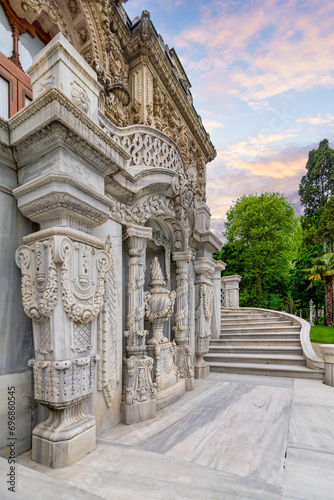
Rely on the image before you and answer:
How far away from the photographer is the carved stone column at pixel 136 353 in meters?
3.24

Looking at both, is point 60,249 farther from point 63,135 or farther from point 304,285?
point 304,285

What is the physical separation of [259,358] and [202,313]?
2228 mm

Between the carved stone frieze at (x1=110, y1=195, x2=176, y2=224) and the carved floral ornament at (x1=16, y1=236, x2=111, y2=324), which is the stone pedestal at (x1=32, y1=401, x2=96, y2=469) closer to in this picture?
the carved floral ornament at (x1=16, y1=236, x2=111, y2=324)

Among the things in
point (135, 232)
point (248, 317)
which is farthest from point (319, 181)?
point (135, 232)

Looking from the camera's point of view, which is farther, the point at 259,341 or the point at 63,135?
the point at 259,341

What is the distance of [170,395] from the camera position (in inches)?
153

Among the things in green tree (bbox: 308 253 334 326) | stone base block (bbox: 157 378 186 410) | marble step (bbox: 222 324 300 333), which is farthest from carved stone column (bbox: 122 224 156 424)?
green tree (bbox: 308 253 334 326)

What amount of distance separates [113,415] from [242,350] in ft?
16.5

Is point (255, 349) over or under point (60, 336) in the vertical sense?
under

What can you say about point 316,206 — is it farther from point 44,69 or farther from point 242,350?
point 44,69

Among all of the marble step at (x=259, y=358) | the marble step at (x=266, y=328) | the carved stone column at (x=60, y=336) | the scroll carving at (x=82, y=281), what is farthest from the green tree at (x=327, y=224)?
the carved stone column at (x=60, y=336)

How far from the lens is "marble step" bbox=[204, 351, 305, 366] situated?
6.28 metres

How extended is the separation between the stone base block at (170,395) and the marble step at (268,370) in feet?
7.84

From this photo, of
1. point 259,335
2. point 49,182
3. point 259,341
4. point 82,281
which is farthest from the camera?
point 259,335
